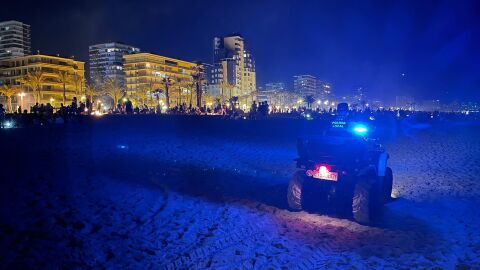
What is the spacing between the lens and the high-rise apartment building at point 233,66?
508 ft

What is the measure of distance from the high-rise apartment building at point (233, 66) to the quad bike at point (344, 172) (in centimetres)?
13749

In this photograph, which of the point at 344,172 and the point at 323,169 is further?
the point at 323,169

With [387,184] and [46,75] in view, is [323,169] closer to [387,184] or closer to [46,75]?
[387,184]

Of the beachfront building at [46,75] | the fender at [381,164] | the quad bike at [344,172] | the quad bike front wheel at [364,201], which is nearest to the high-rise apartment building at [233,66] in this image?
the beachfront building at [46,75]

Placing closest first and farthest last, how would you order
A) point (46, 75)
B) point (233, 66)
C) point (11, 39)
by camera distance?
1. point (46, 75)
2. point (11, 39)
3. point (233, 66)

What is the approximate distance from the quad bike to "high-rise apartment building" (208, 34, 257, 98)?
137 metres

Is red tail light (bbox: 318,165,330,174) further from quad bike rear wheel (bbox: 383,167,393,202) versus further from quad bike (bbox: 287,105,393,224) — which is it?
quad bike rear wheel (bbox: 383,167,393,202)

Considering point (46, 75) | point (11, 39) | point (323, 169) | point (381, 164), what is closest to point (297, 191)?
point (323, 169)

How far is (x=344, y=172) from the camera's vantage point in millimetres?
8633

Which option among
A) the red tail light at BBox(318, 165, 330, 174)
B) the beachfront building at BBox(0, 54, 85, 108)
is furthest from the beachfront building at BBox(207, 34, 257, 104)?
the red tail light at BBox(318, 165, 330, 174)

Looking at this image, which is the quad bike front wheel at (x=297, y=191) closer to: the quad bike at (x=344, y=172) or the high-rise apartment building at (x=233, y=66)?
the quad bike at (x=344, y=172)

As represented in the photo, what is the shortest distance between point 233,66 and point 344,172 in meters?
149

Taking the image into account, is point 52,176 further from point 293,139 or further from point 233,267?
point 293,139

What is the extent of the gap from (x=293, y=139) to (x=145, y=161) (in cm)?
1432
